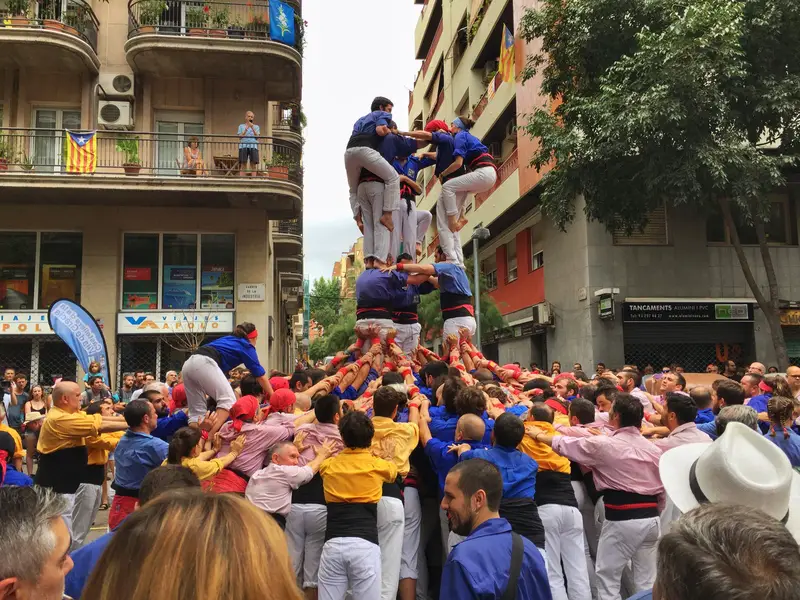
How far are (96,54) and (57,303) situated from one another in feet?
28.3

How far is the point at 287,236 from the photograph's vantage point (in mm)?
22828

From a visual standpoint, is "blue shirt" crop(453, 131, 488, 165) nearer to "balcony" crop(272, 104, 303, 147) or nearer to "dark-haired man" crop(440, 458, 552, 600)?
"dark-haired man" crop(440, 458, 552, 600)

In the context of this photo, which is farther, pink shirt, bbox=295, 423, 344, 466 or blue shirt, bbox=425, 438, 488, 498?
pink shirt, bbox=295, 423, 344, 466

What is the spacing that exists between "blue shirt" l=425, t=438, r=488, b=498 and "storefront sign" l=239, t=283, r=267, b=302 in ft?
43.9

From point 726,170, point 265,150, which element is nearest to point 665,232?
point 726,170

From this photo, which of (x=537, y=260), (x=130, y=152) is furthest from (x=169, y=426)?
(x=537, y=260)

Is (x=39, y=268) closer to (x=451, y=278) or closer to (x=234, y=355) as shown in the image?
(x=451, y=278)

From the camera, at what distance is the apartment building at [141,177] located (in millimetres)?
17156

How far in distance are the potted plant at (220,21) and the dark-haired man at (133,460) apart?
14.6m

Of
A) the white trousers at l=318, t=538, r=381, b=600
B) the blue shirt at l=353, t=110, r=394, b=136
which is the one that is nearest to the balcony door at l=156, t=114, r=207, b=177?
the blue shirt at l=353, t=110, r=394, b=136

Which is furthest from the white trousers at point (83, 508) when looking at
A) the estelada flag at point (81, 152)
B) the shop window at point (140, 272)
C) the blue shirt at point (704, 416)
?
the estelada flag at point (81, 152)

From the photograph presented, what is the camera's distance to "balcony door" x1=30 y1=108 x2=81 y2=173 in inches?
680

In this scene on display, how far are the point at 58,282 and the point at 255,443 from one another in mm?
14937

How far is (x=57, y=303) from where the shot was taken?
1259 centimetres
